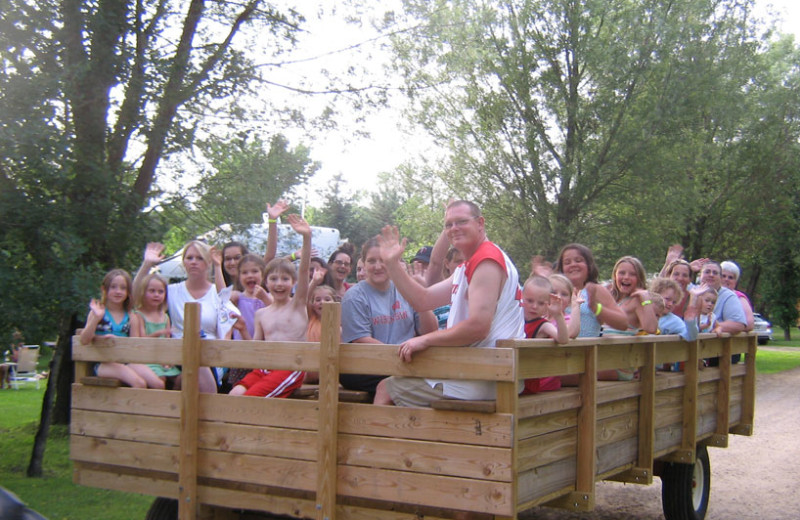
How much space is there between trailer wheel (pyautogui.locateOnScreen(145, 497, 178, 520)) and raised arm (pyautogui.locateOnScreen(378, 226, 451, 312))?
178cm

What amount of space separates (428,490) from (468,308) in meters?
0.88

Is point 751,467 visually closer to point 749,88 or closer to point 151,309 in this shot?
point 151,309

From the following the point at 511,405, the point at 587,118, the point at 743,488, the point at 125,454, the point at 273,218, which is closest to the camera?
the point at 511,405

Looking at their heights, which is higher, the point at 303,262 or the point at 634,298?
the point at 303,262

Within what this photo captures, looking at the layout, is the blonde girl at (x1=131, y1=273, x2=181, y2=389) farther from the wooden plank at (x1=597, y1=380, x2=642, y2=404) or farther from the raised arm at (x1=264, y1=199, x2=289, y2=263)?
the wooden plank at (x1=597, y1=380, x2=642, y2=404)

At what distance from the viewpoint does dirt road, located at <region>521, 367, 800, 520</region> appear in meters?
A: 7.27

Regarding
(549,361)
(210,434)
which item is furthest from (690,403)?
(210,434)

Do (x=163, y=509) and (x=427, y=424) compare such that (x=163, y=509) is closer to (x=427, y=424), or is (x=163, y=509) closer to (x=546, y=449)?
(x=427, y=424)

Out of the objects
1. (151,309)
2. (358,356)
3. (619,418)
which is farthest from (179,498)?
(619,418)

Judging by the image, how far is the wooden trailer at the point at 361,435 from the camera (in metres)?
3.54

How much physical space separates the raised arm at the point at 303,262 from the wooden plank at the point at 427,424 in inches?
70.5

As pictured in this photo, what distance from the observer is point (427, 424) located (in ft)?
11.9

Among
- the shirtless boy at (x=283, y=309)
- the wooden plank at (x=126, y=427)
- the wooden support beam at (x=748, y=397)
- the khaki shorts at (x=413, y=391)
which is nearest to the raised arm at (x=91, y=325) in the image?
the wooden plank at (x=126, y=427)

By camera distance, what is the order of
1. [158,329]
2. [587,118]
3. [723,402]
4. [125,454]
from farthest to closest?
[587,118] → [723,402] → [158,329] → [125,454]
